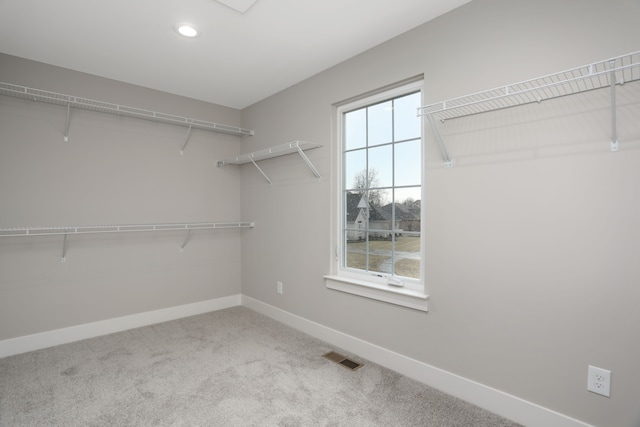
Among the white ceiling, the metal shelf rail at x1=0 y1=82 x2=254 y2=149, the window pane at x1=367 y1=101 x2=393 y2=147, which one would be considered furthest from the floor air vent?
the metal shelf rail at x1=0 y1=82 x2=254 y2=149

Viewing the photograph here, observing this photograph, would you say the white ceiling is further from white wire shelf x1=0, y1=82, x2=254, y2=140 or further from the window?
the window

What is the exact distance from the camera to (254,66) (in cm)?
268

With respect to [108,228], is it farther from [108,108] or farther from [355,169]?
[355,169]

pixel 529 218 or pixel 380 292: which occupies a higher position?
pixel 529 218

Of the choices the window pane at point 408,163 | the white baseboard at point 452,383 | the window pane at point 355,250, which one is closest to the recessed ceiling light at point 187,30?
the window pane at point 408,163

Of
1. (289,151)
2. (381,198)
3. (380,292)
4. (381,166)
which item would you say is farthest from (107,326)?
(381,166)

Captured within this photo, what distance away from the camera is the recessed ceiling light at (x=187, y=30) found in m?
2.10

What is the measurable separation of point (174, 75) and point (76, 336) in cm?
245

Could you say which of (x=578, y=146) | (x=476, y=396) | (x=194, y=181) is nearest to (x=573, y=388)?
(x=476, y=396)

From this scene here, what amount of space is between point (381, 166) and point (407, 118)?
0.39 meters

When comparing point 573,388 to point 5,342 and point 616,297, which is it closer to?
point 616,297

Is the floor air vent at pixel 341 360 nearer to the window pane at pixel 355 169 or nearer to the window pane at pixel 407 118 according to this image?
the window pane at pixel 355 169

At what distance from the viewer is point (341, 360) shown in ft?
7.84

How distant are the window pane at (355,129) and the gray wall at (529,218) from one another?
0.84 ft
